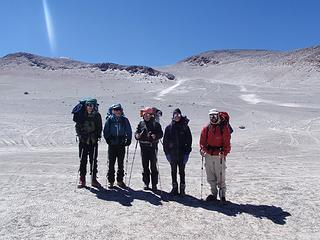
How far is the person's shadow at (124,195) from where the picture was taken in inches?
343

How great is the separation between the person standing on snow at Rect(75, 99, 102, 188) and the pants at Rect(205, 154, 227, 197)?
2.54 metres

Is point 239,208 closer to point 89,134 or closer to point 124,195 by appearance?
point 124,195

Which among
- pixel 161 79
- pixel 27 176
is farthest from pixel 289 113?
pixel 161 79

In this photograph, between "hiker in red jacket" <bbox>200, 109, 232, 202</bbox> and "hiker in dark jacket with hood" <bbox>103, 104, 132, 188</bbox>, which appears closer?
"hiker in red jacket" <bbox>200, 109, 232, 202</bbox>

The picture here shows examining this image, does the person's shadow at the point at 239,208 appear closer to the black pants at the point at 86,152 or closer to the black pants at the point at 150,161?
the black pants at the point at 150,161

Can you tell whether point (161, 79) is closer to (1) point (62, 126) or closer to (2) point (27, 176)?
(1) point (62, 126)

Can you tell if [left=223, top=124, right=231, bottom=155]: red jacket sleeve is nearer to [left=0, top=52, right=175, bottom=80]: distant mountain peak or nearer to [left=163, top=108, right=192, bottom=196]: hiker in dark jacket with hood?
[left=163, top=108, right=192, bottom=196]: hiker in dark jacket with hood

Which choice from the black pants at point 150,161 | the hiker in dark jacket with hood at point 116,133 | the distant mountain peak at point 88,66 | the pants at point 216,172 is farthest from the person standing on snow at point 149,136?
the distant mountain peak at point 88,66

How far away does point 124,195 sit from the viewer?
9188mm

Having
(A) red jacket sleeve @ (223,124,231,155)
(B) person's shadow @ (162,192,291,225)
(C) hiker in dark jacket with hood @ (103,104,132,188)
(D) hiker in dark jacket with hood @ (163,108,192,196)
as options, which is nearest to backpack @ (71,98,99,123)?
(C) hiker in dark jacket with hood @ (103,104,132,188)

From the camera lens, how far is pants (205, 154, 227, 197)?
27.8ft

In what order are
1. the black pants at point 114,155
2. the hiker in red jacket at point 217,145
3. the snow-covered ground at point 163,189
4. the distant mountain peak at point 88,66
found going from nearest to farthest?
the snow-covered ground at point 163,189, the hiker in red jacket at point 217,145, the black pants at point 114,155, the distant mountain peak at point 88,66

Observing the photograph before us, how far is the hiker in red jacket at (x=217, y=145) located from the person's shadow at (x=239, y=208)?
25 centimetres

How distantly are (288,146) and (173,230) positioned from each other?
12100 mm
